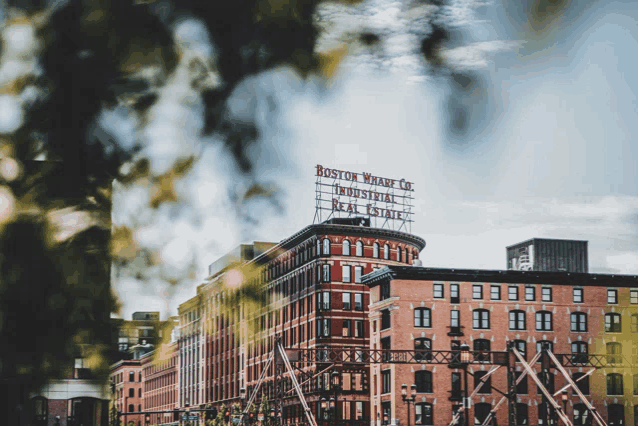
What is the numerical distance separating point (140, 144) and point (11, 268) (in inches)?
45.0

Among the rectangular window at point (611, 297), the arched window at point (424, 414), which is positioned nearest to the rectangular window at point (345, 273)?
the arched window at point (424, 414)

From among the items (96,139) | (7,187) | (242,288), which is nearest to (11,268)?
(7,187)

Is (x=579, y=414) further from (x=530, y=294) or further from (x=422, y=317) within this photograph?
(x=422, y=317)

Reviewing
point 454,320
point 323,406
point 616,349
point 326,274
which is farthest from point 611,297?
point 616,349

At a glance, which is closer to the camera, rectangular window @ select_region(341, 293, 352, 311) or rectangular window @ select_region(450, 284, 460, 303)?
rectangular window @ select_region(450, 284, 460, 303)

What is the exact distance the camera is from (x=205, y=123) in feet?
18.9

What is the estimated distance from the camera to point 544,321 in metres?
117

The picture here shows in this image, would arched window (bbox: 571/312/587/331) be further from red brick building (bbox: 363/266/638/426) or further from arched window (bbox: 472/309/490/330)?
arched window (bbox: 472/309/490/330)

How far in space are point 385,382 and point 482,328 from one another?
42.5 ft

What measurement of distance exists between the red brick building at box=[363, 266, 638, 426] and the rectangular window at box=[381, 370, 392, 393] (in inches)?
4.6

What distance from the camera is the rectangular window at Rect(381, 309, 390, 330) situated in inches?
4515

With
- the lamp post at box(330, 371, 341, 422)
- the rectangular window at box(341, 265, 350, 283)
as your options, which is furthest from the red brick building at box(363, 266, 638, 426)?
the rectangular window at box(341, 265, 350, 283)

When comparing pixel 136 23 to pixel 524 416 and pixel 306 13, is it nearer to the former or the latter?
pixel 306 13

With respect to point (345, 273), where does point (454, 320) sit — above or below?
below
